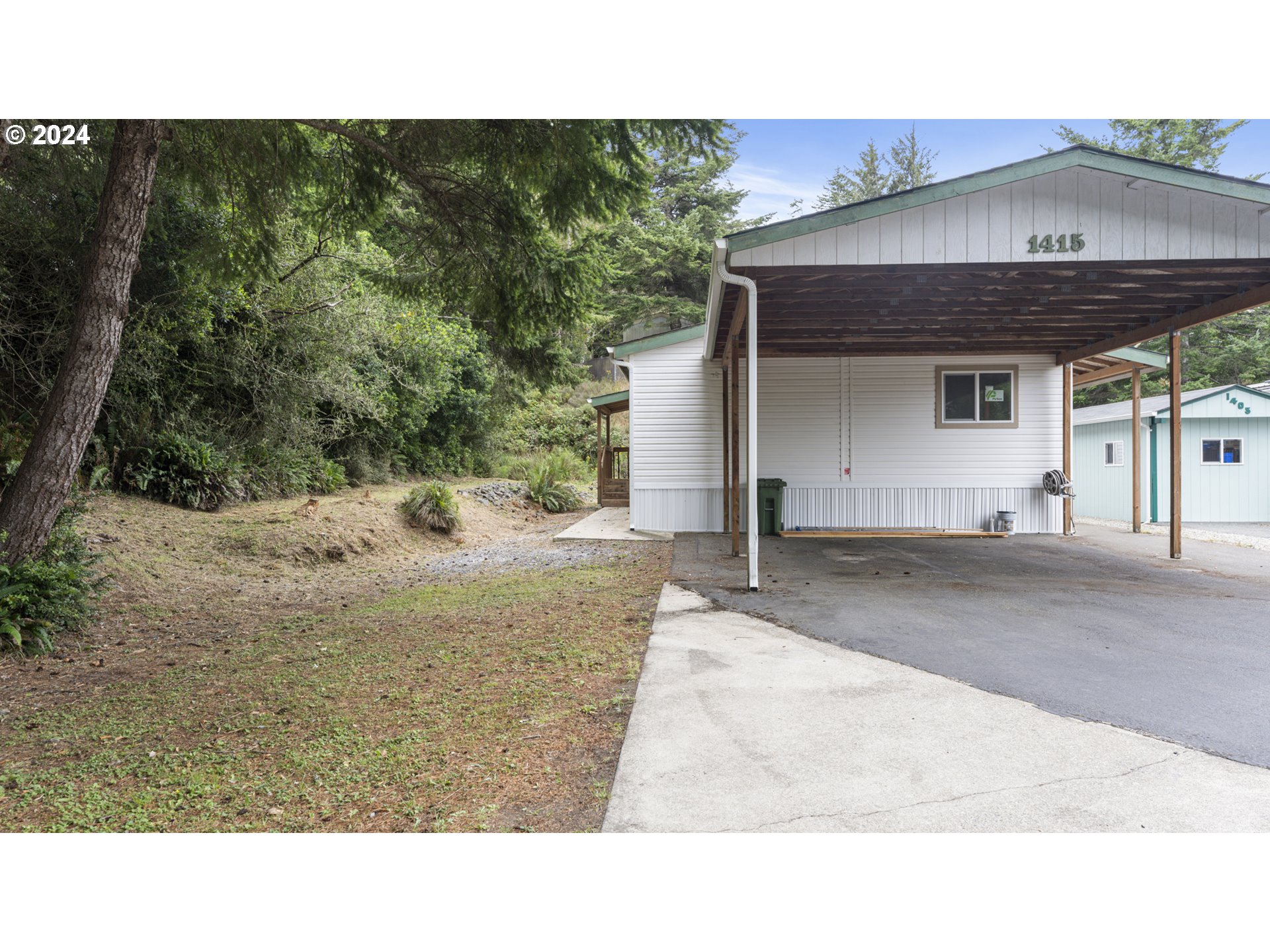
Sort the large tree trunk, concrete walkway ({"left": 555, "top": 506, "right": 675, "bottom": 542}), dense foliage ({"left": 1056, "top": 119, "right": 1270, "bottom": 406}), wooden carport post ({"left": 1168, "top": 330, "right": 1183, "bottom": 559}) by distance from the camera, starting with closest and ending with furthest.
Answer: the large tree trunk
wooden carport post ({"left": 1168, "top": 330, "right": 1183, "bottom": 559})
concrete walkway ({"left": 555, "top": 506, "right": 675, "bottom": 542})
dense foliage ({"left": 1056, "top": 119, "right": 1270, "bottom": 406})

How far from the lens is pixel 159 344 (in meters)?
8.55

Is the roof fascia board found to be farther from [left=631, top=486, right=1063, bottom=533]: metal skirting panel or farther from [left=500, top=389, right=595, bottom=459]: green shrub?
[left=500, top=389, right=595, bottom=459]: green shrub

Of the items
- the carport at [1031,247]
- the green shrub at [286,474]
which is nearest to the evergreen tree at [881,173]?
the carport at [1031,247]

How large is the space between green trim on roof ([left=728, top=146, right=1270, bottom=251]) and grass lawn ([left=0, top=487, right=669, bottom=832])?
11.1ft

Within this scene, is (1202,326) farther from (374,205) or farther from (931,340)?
(374,205)

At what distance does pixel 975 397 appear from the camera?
420 inches

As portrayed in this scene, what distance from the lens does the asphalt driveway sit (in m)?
3.25

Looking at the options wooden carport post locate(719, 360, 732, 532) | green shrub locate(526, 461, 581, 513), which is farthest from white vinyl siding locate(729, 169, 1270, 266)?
green shrub locate(526, 461, 581, 513)

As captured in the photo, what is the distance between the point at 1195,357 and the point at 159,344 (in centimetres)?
2638

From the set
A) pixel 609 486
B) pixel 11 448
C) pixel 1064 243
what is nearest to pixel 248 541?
pixel 11 448

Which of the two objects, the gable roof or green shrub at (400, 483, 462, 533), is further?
the gable roof

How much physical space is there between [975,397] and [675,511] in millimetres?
4860

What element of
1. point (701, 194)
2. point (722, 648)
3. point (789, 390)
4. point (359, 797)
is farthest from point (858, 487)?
point (701, 194)

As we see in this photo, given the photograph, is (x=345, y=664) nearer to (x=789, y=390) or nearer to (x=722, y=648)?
(x=722, y=648)
